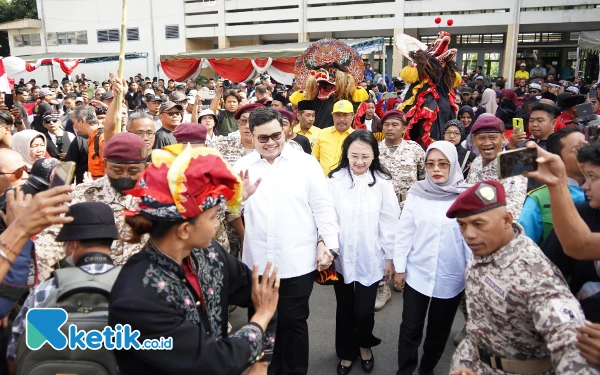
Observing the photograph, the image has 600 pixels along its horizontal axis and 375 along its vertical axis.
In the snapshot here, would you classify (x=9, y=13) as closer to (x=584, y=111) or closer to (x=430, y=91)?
(x=430, y=91)

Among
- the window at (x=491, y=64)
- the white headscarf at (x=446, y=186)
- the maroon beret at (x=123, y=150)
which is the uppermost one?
the window at (x=491, y=64)

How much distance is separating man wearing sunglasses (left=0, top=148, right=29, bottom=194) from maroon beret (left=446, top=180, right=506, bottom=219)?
2587 millimetres

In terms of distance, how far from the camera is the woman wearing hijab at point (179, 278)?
5.09 feet

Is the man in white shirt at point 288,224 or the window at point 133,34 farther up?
the window at point 133,34

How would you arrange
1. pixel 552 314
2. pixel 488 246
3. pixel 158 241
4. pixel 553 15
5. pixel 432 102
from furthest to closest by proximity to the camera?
pixel 553 15
pixel 432 102
pixel 488 246
pixel 552 314
pixel 158 241

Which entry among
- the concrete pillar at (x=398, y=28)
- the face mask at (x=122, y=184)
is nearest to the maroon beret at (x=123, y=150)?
the face mask at (x=122, y=184)

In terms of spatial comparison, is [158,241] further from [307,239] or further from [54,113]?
[54,113]

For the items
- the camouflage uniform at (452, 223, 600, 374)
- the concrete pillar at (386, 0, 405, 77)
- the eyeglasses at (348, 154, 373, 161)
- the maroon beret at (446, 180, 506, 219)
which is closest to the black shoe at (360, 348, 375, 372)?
the camouflage uniform at (452, 223, 600, 374)

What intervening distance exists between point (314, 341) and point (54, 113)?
4876 millimetres

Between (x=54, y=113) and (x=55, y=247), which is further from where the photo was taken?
(x=54, y=113)

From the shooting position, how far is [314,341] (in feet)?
13.3

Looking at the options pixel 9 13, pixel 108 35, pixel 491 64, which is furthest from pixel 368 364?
pixel 9 13

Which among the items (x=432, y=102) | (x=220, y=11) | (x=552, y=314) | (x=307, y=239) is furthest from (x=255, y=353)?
(x=220, y=11)

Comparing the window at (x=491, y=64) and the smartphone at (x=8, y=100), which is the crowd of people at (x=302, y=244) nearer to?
the smartphone at (x=8, y=100)
